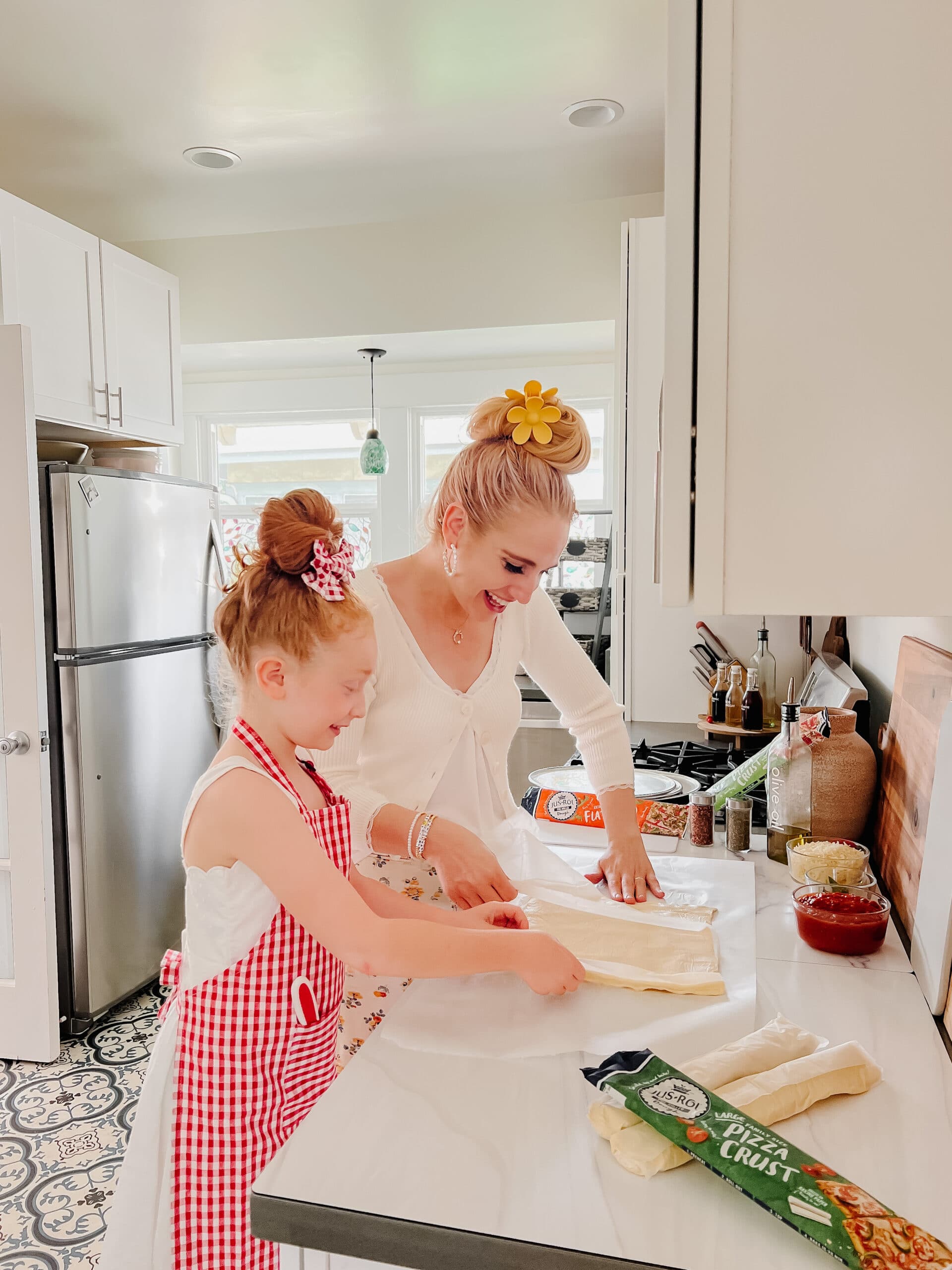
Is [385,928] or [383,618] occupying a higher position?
[383,618]

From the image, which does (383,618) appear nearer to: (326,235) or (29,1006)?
(29,1006)

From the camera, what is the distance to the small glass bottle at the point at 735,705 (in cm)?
257

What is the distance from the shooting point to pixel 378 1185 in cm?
70

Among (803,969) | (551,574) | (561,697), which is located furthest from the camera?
(551,574)

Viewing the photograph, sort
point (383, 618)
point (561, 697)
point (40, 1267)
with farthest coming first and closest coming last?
point (40, 1267) < point (561, 697) < point (383, 618)

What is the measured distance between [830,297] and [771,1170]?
0.61 m

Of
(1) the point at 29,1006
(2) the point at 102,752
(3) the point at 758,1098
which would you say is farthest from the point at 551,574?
(3) the point at 758,1098

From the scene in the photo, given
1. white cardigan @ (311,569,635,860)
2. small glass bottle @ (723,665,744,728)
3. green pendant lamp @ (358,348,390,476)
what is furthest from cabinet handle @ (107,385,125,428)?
small glass bottle @ (723,665,744,728)

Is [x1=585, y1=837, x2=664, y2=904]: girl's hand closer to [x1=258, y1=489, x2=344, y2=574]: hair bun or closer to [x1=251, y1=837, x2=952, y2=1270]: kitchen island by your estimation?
[x1=251, y1=837, x2=952, y2=1270]: kitchen island

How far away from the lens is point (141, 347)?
3445 millimetres

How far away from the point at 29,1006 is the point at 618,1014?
2.22 metres

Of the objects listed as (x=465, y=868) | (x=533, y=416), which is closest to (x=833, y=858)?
(x=465, y=868)

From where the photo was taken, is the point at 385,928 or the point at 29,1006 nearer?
the point at 385,928

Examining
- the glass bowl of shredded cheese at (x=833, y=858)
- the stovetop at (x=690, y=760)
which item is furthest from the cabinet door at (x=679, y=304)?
the stovetop at (x=690, y=760)
